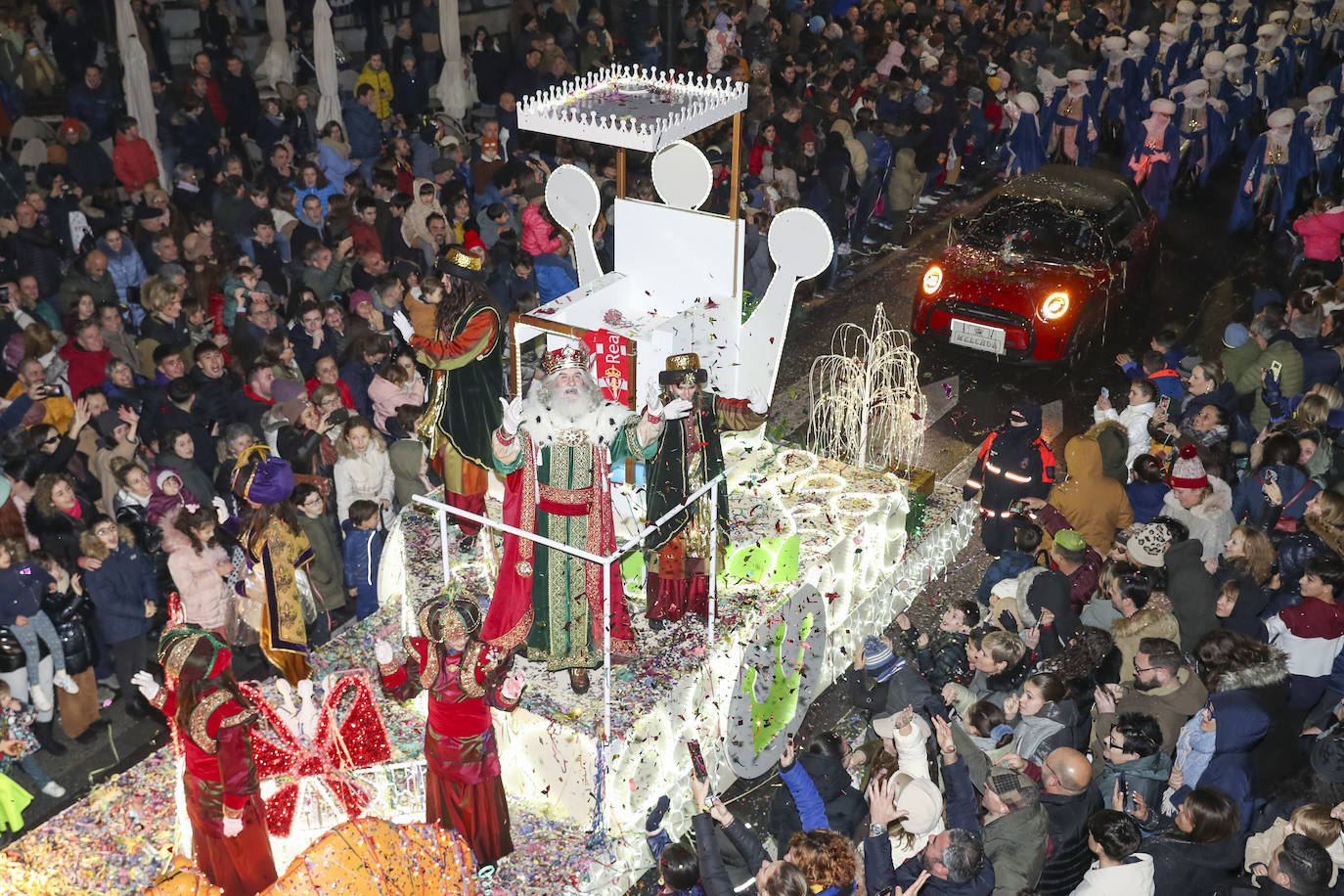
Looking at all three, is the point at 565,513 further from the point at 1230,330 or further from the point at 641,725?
the point at 1230,330

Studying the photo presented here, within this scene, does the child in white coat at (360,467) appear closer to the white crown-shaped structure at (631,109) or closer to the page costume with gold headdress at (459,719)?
the white crown-shaped structure at (631,109)

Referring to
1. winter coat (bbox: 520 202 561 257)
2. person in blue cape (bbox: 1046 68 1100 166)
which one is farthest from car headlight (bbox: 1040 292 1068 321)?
person in blue cape (bbox: 1046 68 1100 166)

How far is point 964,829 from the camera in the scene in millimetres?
6023

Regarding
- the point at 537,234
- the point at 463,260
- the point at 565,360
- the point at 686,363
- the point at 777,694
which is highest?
the point at 463,260

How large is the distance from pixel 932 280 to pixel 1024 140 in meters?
5.79

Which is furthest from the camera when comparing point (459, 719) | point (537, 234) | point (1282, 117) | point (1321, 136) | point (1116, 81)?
point (1116, 81)

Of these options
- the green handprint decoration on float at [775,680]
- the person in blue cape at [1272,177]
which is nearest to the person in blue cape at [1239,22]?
the person in blue cape at [1272,177]

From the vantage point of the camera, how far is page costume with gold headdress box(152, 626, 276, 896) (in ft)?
19.6

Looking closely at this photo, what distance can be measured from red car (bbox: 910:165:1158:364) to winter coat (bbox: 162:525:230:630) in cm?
745

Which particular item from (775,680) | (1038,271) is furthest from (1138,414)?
(775,680)

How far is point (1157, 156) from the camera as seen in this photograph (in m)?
16.9

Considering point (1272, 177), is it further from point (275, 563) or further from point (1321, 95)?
point (275, 563)

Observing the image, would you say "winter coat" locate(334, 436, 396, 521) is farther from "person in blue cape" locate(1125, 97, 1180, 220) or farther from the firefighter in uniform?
"person in blue cape" locate(1125, 97, 1180, 220)

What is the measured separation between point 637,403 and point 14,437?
3853 mm
